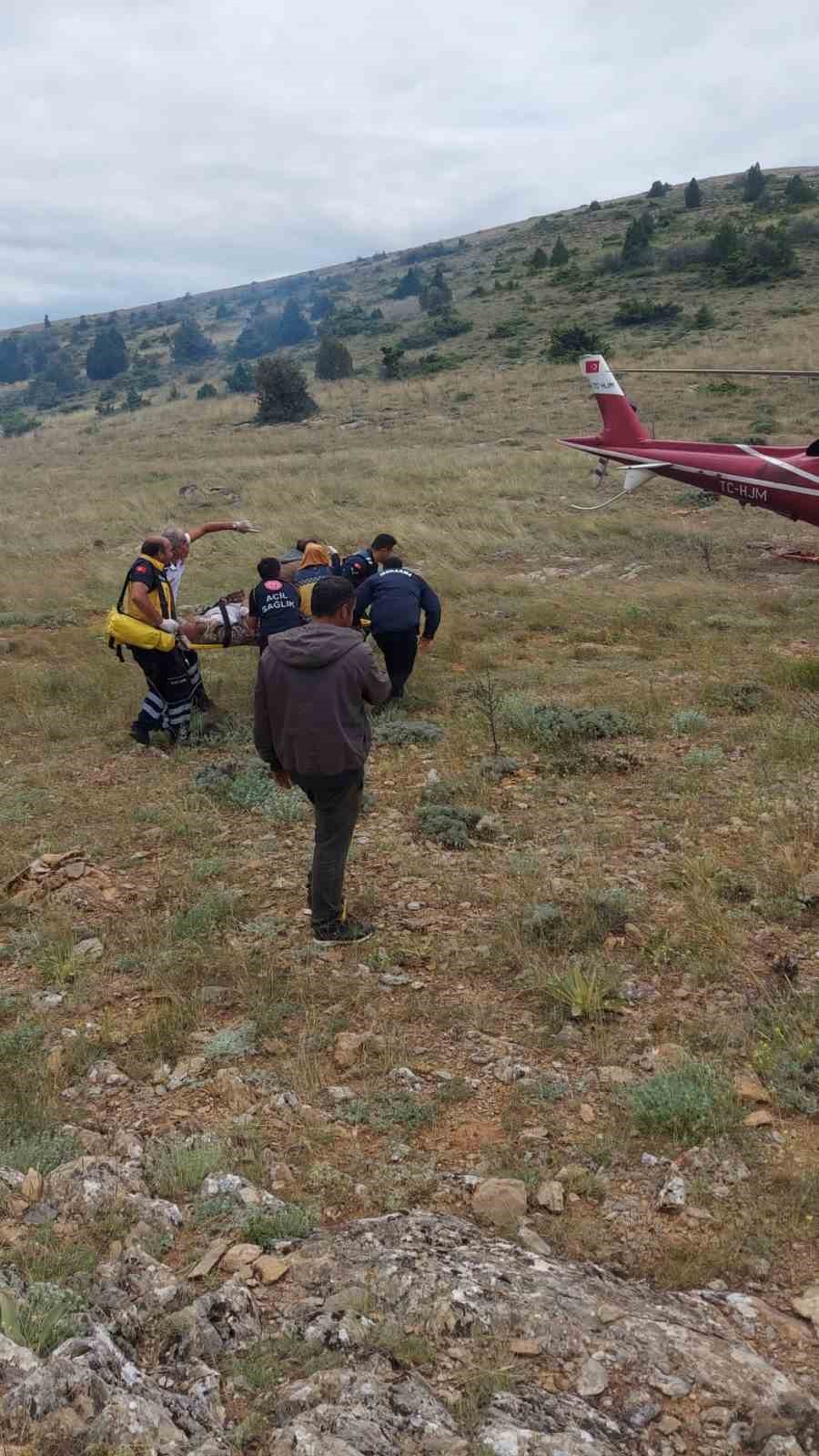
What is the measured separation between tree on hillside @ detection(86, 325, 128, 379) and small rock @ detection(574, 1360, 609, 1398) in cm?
8353

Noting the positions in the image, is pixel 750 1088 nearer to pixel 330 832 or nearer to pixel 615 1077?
pixel 615 1077

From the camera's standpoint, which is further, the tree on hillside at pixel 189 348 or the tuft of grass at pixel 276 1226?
the tree on hillside at pixel 189 348

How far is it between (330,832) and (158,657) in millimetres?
3539

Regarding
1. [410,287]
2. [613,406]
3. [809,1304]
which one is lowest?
[809,1304]

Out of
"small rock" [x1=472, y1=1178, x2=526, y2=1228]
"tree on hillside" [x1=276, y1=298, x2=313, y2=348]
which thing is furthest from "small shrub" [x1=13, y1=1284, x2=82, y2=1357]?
"tree on hillside" [x1=276, y1=298, x2=313, y2=348]

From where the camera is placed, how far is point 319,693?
4543 mm

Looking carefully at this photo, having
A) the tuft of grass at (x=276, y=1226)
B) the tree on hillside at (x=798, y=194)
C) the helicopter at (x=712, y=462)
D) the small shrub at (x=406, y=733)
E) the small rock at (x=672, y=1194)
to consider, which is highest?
the tree on hillside at (x=798, y=194)

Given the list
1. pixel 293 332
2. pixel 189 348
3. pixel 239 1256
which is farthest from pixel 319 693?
pixel 293 332

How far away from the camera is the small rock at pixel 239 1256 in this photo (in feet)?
9.15

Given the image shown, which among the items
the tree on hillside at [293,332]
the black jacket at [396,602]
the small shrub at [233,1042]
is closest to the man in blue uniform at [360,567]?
the black jacket at [396,602]

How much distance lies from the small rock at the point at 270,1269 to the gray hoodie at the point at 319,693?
2.26m

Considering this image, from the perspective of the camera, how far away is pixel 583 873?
5453 millimetres

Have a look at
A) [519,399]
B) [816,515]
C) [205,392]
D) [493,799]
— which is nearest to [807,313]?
[519,399]

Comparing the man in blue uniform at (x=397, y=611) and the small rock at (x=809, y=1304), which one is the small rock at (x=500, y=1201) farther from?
the man in blue uniform at (x=397, y=611)
